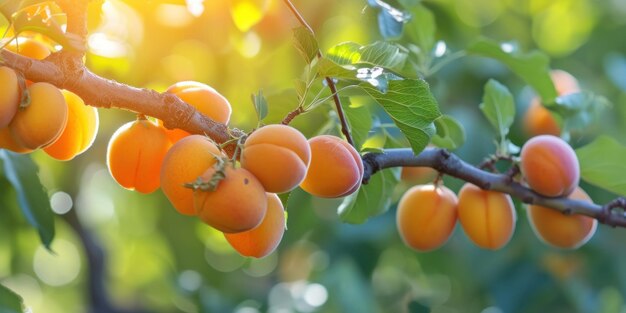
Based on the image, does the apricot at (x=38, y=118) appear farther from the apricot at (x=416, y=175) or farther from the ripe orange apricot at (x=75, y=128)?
the apricot at (x=416, y=175)

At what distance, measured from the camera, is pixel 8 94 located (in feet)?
2.58

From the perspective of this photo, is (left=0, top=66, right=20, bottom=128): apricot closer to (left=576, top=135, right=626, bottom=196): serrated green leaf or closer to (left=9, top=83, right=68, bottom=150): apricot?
(left=9, top=83, right=68, bottom=150): apricot

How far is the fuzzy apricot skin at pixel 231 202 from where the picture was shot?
77 cm

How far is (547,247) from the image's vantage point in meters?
2.37

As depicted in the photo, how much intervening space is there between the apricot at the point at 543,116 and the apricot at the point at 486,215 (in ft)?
2.69

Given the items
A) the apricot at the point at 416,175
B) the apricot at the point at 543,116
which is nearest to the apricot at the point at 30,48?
the apricot at the point at 416,175

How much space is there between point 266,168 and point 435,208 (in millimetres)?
515

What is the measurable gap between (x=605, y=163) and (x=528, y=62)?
0.25 meters

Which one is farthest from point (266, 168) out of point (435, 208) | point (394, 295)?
point (394, 295)

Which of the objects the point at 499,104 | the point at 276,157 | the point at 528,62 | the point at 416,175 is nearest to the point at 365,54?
the point at 276,157

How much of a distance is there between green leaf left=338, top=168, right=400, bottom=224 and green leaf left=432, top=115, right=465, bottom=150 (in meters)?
0.10

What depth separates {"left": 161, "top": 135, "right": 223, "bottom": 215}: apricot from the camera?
31.0 inches

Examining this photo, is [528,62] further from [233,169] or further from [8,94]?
[8,94]

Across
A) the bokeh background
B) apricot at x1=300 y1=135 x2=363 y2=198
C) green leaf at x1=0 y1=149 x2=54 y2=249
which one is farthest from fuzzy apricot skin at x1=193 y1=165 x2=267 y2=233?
the bokeh background
